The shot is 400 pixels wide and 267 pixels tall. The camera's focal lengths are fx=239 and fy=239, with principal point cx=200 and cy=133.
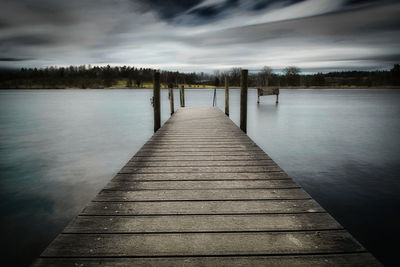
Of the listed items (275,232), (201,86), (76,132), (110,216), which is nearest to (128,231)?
(110,216)

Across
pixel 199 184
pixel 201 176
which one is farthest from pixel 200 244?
pixel 201 176

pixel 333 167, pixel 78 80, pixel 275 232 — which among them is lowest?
pixel 333 167

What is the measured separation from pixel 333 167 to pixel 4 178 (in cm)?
990

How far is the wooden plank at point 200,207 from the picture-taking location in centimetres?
270

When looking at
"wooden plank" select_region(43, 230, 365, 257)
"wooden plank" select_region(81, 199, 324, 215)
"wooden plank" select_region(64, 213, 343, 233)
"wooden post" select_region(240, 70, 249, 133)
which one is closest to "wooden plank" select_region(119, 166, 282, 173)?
"wooden plank" select_region(81, 199, 324, 215)

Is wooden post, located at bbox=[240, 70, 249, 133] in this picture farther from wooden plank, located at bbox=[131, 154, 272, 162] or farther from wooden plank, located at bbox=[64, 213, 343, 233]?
wooden plank, located at bbox=[64, 213, 343, 233]

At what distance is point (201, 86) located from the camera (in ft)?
477

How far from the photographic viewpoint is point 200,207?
2.82 m

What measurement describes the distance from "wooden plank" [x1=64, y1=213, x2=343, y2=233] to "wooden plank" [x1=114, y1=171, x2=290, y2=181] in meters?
1.14

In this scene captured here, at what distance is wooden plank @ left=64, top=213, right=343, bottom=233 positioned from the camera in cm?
237

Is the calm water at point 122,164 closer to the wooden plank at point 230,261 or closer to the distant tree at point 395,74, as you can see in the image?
the wooden plank at point 230,261

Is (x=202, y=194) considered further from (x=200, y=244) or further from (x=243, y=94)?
(x=243, y=94)

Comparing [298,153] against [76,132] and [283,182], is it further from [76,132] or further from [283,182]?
[76,132]

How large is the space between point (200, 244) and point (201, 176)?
5.63 ft
